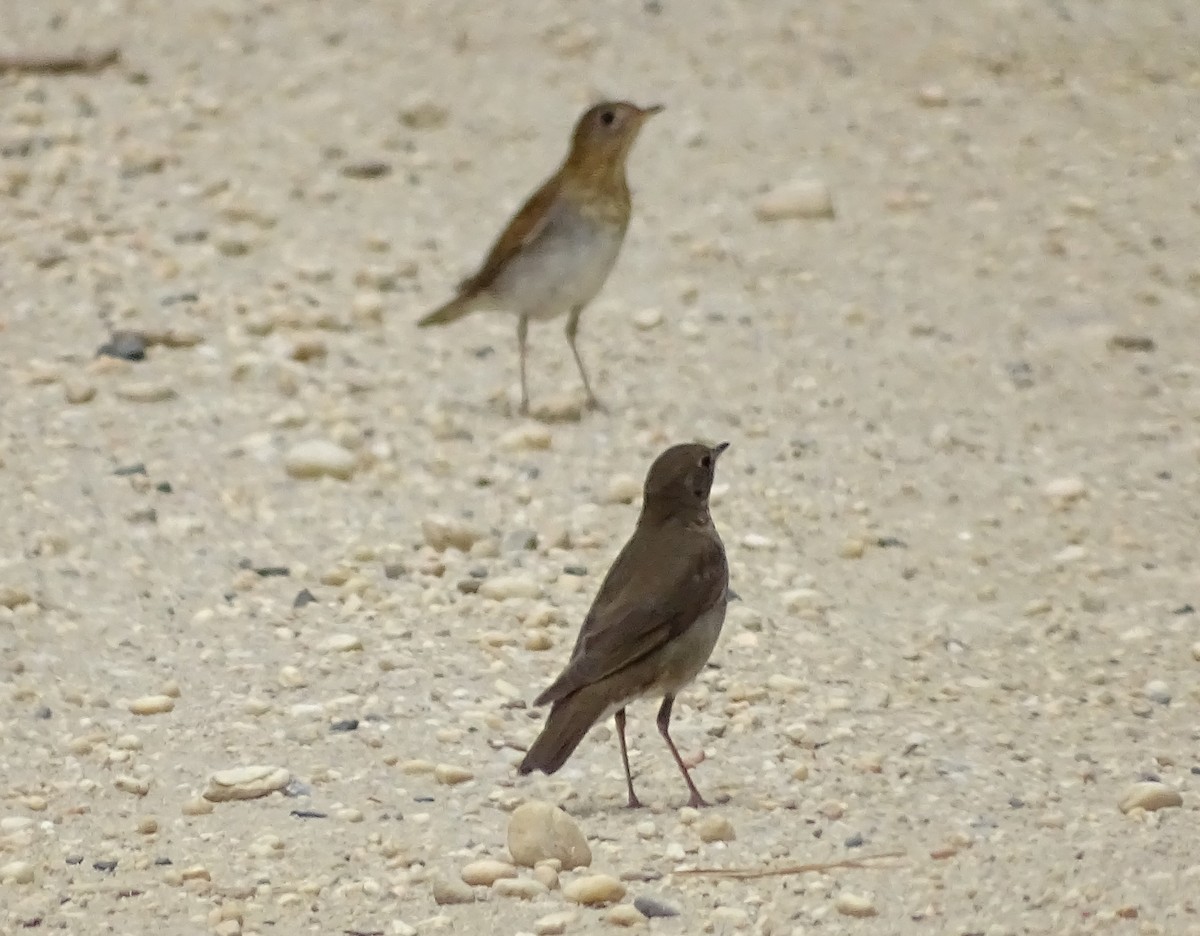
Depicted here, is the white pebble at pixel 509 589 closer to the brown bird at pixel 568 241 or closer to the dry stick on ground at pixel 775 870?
the brown bird at pixel 568 241

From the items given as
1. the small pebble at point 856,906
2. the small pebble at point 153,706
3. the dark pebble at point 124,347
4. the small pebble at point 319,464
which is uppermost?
the small pebble at point 856,906

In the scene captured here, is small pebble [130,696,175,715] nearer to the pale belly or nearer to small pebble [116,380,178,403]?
small pebble [116,380,178,403]

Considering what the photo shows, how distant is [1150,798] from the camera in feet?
17.7

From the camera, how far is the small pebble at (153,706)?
242 inches

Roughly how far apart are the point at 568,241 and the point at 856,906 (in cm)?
463

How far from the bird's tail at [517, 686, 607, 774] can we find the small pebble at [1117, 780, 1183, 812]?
130 cm

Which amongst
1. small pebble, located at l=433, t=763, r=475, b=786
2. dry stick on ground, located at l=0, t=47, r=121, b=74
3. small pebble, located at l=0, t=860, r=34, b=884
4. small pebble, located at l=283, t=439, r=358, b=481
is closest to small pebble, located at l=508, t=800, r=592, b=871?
small pebble, located at l=433, t=763, r=475, b=786

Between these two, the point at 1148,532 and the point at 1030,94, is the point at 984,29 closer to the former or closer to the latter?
the point at 1030,94

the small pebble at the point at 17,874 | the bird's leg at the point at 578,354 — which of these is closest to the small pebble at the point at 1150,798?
the small pebble at the point at 17,874

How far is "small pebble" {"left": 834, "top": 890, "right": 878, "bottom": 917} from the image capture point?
4.82 meters

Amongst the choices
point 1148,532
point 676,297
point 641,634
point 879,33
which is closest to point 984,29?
point 879,33

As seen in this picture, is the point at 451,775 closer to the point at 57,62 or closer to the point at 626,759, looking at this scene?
the point at 626,759

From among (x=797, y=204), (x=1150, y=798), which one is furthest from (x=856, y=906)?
(x=797, y=204)

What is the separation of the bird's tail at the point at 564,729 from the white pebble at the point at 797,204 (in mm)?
6056
